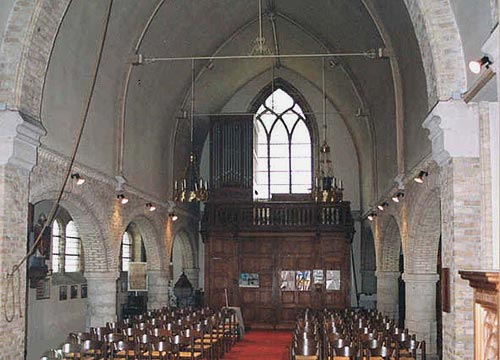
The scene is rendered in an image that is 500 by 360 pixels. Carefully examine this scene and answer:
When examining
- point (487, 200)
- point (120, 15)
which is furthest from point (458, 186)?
point (120, 15)

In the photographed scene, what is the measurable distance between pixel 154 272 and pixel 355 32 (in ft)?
30.0

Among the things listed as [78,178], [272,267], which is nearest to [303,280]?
[272,267]

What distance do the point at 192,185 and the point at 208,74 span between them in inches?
151

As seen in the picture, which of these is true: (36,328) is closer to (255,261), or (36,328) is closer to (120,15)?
(120,15)

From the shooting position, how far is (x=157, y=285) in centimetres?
2252

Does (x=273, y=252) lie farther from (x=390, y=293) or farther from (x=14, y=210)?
(x=14, y=210)

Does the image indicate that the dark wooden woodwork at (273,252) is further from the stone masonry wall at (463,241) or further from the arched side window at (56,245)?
the stone masonry wall at (463,241)

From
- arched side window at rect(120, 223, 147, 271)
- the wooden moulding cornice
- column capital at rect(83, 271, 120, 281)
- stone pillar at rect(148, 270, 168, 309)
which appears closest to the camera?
the wooden moulding cornice

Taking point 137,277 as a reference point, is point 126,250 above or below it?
above

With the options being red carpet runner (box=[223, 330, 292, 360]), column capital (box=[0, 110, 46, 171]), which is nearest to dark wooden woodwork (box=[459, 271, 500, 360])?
column capital (box=[0, 110, 46, 171])

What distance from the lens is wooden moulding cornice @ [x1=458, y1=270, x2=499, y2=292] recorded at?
6.29 meters

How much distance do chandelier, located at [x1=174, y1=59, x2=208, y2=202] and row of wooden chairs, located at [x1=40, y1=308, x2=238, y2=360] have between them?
2.96 meters

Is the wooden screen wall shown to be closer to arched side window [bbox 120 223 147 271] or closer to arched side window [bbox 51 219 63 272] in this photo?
arched side window [bbox 120 223 147 271]

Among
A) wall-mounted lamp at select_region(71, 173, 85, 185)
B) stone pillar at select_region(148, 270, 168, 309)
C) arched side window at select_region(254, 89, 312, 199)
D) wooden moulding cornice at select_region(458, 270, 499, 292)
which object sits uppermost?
arched side window at select_region(254, 89, 312, 199)
